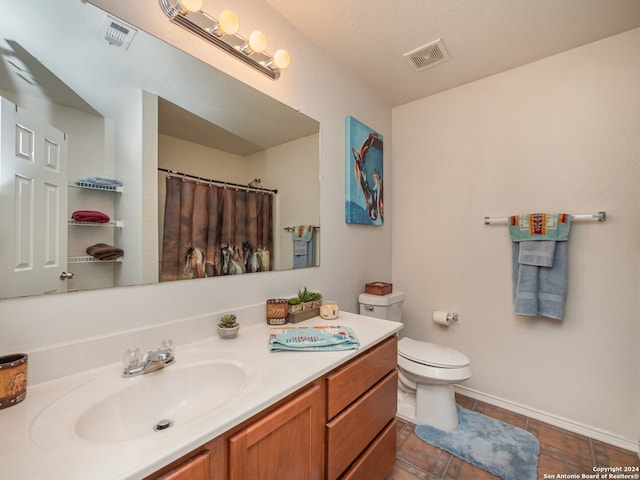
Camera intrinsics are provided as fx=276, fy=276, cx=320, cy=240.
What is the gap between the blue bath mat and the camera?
1.42m

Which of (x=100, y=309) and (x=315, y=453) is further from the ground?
(x=100, y=309)

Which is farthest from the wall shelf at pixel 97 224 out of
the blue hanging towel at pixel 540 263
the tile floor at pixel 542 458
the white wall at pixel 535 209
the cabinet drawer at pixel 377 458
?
the blue hanging towel at pixel 540 263

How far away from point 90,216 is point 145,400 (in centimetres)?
58

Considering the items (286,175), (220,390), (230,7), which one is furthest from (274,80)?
(220,390)

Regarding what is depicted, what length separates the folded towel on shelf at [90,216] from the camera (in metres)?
0.83

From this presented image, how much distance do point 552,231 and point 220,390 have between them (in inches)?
80.1

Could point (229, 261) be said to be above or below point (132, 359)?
above

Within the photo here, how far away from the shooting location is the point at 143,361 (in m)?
0.85

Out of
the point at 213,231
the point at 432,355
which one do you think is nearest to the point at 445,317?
the point at 432,355

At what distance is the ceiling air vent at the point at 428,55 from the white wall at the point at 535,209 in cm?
43

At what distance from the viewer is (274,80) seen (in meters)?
1.43

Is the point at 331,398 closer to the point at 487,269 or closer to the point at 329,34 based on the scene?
the point at 487,269

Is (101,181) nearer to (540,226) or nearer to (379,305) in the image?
(379,305)

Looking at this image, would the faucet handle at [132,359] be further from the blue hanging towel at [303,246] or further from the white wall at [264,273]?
the blue hanging towel at [303,246]
